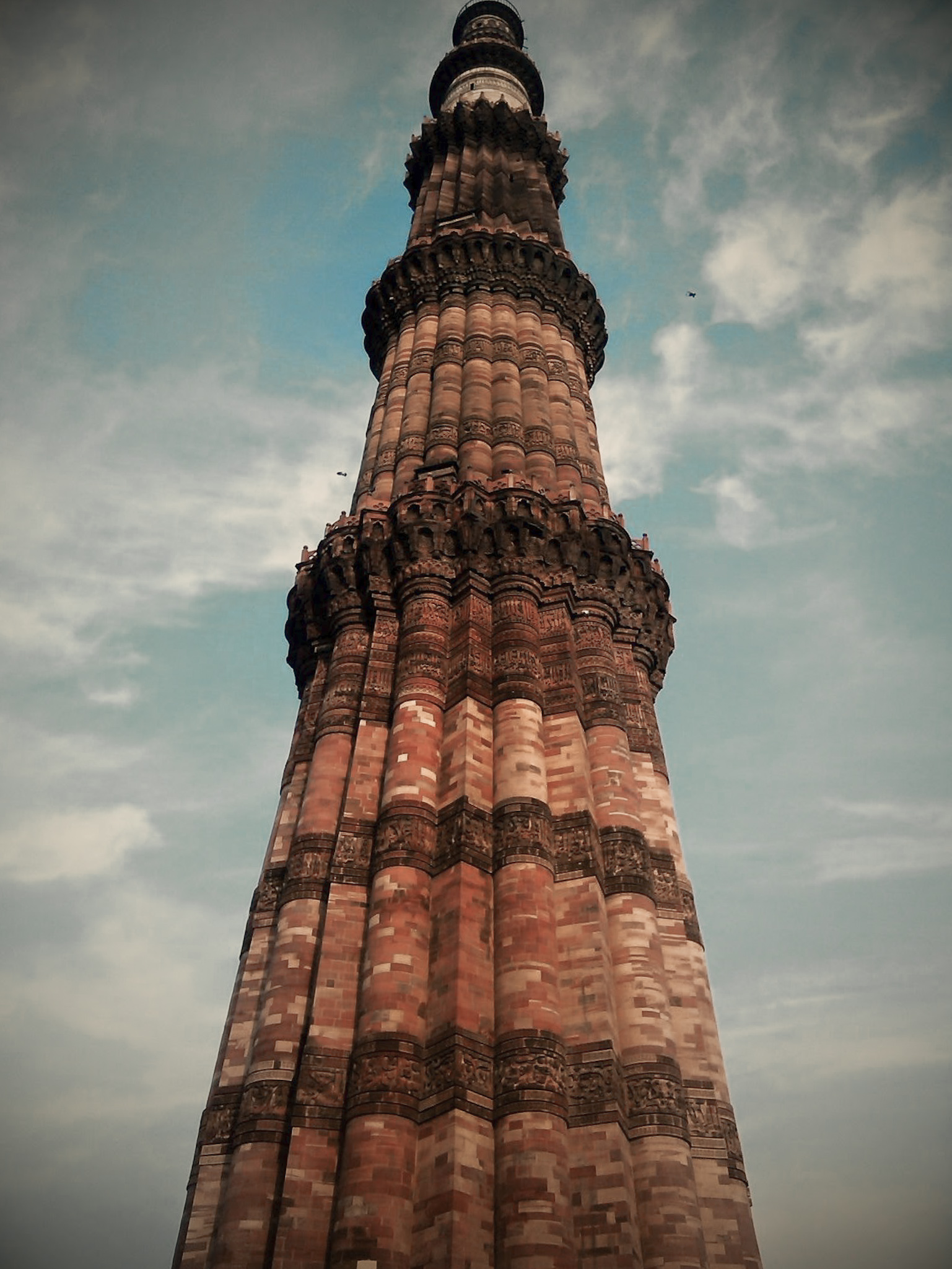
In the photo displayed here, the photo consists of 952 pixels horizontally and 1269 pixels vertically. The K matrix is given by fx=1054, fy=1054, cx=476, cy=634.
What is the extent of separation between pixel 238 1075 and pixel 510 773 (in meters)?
5.06

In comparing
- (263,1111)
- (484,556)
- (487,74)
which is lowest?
(263,1111)

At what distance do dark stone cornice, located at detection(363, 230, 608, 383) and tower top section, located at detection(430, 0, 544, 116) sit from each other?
1039cm

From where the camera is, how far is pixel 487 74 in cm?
3628

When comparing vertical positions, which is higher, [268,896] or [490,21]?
[490,21]

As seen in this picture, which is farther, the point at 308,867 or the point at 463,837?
the point at 308,867

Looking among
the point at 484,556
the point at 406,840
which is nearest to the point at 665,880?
the point at 406,840

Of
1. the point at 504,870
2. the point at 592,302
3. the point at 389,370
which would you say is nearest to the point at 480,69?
the point at 592,302

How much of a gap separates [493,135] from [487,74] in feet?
20.9

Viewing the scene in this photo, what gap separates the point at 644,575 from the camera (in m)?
18.6

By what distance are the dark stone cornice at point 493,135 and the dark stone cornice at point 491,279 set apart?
7392mm

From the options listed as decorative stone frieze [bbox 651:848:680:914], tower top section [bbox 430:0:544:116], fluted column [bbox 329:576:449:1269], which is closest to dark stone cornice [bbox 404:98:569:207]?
tower top section [bbox 430:0:544:116]

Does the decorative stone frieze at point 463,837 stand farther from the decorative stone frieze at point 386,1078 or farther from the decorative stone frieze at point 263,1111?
the decorative stone frieze at point 263,1111

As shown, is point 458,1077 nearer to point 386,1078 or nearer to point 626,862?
point 386,1078

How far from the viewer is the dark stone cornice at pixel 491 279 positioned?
998 inches
